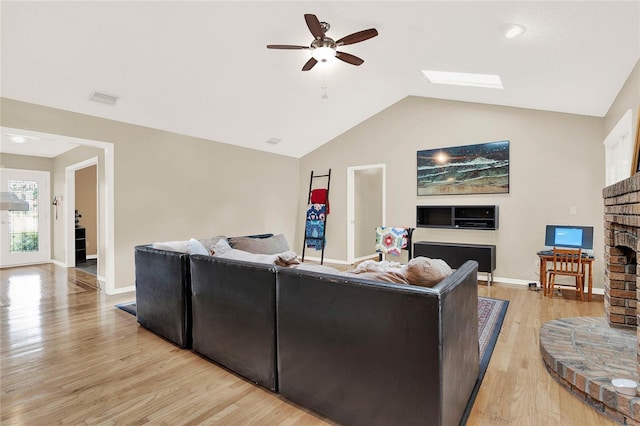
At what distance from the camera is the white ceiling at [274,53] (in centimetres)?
266

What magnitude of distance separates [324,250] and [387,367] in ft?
18.7

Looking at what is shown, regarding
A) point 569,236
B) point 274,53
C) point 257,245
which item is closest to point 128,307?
point 257,245

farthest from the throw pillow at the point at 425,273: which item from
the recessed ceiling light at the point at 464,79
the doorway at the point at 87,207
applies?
the doorway at the point at 87,207

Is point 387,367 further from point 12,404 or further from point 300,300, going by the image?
point 12,404

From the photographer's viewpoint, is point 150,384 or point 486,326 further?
point 486,326

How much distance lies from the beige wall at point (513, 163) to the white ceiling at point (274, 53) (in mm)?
315

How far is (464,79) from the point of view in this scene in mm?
4484

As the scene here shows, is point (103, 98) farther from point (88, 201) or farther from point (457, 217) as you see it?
point (457, 217)

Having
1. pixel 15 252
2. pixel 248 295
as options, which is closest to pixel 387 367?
pixel 248 295

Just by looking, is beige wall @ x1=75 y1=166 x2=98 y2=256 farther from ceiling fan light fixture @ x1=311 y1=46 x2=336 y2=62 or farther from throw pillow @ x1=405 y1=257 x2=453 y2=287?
throw pillow @ x1=405 y1=257 x2=453 y2=287

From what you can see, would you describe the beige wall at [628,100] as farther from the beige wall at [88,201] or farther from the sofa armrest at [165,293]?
the beige wall at [88,201]

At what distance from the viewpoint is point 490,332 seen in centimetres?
308

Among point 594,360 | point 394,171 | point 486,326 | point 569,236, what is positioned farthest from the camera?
point 394,171

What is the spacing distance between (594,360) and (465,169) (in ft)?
12.1
